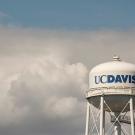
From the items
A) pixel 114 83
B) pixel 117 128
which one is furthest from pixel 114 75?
pixel 117 128

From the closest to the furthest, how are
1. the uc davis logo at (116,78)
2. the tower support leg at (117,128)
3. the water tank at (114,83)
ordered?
the water tank at (114,83), the uc davis logo at (116,78), the tower support leg at (117,128)

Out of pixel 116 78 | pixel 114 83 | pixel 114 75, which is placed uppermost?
pixel 114 75

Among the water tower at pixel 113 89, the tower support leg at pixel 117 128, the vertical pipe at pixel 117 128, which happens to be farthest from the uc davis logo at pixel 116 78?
the vertical pipe at pixel 117 128

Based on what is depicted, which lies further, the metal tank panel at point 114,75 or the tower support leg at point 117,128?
the tower support leg at point 117,128

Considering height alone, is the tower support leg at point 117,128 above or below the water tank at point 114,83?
below

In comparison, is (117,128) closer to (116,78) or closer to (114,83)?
(114,83)

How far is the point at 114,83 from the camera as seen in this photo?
412 feet

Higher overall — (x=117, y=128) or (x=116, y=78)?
(x=116, y=78)

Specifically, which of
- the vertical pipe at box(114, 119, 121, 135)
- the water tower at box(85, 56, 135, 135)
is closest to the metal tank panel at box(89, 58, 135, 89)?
the water tower at box(85, 56, 135, 135)

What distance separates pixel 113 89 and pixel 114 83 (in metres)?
1.09

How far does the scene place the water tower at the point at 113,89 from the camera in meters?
125

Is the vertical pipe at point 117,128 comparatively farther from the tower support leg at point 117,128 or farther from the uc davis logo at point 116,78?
the uc davis logo at point 116,78

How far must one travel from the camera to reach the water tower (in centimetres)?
12494

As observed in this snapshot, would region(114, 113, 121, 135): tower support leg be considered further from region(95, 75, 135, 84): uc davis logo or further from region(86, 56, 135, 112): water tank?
region(95, 75, 135, 84): uc davis logo
